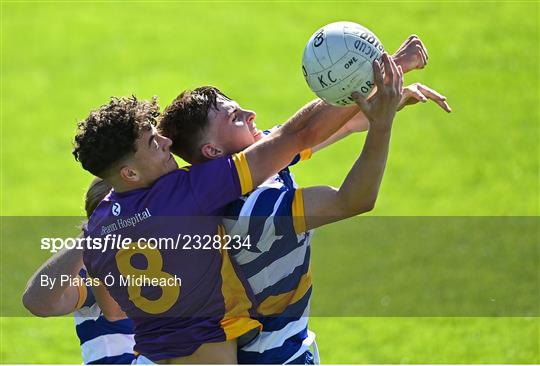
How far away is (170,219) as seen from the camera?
4766 mm

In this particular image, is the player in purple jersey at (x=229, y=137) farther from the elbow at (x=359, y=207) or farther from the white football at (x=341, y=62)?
the white football at (x=341, y=62)

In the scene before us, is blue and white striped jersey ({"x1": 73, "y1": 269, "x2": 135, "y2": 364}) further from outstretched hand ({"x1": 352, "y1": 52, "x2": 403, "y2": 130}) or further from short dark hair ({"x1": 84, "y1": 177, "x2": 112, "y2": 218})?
outstretched hand ({"x1": 352, "y1": 52, "x2": 403, "y2": 130})

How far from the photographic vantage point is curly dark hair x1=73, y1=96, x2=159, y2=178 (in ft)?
15.9

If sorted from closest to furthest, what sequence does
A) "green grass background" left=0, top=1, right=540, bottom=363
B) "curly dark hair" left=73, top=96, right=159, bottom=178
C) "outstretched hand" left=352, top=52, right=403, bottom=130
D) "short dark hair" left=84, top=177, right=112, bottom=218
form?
"outstretched hand" left=352, top=52, right=403, bottom=130
"curly dark hair" left=73, top=96, right=159, bottom=178
"short dark hair" left=84, top=177, right=112, bottom=218
"green grass background" left=0, top=1, right=540, bottom=363

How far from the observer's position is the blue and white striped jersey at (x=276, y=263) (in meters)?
4.73

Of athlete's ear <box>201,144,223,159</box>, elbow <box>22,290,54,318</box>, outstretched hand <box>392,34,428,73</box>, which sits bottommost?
elbow <box>22,290,54,318</box>

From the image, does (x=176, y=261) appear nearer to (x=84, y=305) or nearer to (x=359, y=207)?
(x=359, y=207)

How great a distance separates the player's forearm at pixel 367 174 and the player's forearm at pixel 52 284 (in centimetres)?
167

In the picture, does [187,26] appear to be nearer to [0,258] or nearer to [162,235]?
[0,258]

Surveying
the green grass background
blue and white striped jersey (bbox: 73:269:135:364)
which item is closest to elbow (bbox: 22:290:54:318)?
blue and white striped jersey (bbox: 73:269:135:364)

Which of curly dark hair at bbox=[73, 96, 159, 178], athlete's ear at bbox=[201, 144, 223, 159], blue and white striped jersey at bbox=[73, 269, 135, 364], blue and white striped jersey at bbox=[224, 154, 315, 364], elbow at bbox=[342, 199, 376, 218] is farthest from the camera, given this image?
blue and white striped jersey at bbox=[73, 269, 135, 364]

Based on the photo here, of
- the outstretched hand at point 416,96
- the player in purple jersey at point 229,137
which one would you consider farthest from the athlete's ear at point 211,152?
the outstretched hand at point 416,96

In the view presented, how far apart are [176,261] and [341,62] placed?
1.21 metres

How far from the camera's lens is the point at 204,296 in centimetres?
490
